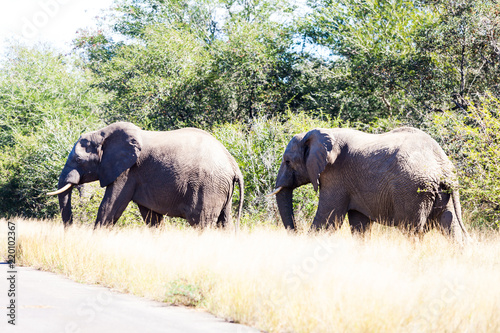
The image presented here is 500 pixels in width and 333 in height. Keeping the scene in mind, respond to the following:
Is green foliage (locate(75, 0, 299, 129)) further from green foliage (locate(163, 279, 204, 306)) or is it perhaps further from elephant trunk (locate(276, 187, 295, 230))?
green foliage (locate(163, 279, 204, 306))

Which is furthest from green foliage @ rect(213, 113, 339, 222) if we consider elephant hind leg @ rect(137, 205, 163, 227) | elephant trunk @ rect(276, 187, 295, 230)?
elephant hind leg @ rect(137, 205, 163, 227)

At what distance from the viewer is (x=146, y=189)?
1273 centimetres

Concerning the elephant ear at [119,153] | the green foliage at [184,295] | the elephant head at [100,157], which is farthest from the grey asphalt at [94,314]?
the elephant head at [100,157]

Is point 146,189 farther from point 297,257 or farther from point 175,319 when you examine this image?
point 175,319

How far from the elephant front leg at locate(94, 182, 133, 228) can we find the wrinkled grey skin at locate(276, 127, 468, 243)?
3.06 m

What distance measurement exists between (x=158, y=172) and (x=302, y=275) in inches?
240

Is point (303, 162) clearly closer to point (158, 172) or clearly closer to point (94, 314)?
point (158, 172)

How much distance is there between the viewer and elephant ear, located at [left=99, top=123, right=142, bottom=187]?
1263 cm

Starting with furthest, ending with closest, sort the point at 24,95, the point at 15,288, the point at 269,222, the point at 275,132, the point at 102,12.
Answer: the point at 102,12, the point at 24,95, the point at 275,132, the point at 269,222, the point at 15,288

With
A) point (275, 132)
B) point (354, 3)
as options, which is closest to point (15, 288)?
point (275, 132)

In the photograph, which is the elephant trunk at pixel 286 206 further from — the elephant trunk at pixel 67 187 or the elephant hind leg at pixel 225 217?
the elephant trunk at pixel 67 187

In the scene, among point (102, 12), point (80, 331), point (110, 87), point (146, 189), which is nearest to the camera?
point (80, 331)

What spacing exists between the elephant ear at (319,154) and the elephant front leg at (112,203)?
12.0ft

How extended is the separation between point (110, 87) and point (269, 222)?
1301 centimetres
